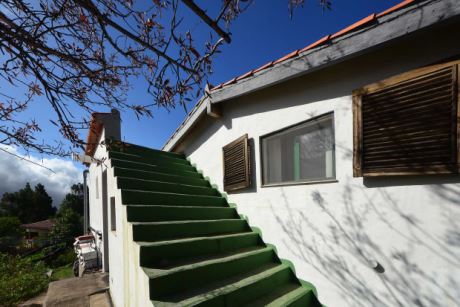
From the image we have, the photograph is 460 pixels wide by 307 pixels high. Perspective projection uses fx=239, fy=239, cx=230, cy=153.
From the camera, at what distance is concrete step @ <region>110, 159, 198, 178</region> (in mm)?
4948

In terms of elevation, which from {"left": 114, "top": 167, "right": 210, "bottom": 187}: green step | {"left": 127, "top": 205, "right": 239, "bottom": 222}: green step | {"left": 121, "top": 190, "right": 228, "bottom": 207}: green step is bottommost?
{"left": 127, "top": 205, "right": 239, "bottom": 222}: green step

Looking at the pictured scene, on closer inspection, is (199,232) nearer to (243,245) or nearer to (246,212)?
(243,245)

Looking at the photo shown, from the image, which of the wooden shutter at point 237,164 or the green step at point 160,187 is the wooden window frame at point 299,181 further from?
the green step at point 160,187

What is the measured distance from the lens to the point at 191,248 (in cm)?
319

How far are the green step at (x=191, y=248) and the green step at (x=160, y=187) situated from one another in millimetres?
1544

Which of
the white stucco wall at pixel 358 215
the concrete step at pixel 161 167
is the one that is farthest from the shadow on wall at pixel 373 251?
the concrete step at pixel 161 167

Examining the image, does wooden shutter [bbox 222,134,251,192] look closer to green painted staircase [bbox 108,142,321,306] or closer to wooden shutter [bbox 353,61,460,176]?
green painted staircase [bbox 108,142,321,306]

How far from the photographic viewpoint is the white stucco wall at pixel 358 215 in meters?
2.19

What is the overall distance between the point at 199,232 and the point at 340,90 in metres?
2.86

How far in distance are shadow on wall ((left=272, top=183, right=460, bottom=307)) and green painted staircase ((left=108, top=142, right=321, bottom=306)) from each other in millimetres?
563

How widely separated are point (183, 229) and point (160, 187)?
1350 millimetres

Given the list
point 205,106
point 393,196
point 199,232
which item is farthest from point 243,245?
point 205,106

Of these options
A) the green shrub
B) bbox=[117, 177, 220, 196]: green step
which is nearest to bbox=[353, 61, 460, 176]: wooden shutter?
bbox=[117, 177, 220, 196]: green step

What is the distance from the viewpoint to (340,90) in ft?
10.0
